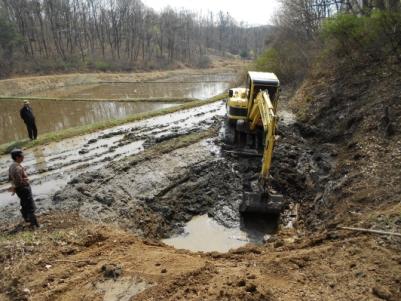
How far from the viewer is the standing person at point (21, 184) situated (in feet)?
24.6

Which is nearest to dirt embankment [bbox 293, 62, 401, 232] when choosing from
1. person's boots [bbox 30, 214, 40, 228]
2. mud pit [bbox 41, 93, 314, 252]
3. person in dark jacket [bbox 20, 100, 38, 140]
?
mud pit [bbox 41, 93, 314, 252]

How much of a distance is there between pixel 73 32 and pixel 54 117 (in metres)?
45.4

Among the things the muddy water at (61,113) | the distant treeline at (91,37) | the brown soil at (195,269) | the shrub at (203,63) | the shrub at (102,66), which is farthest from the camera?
the shrub at (203,63)

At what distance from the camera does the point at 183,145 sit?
1386 cm

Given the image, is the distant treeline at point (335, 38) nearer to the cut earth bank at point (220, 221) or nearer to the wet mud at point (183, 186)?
the cut earth bank at point (220, 221)

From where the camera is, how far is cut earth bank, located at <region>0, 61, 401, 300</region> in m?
5.68

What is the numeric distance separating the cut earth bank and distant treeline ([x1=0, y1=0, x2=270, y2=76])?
135 ft

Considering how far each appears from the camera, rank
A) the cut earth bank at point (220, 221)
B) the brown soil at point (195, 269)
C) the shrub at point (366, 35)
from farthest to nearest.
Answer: the shrub at point (366, 35)
the cut earth bank at point (220, 221)
the brown soil at point (195, 269)

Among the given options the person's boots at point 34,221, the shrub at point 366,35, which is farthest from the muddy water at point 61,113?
the shrub at point 366,35

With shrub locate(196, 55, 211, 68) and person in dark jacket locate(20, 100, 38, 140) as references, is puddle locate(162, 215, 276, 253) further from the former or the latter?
shrub locate(196, 55, 211, 68)

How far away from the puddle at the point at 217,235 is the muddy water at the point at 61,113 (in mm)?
11549

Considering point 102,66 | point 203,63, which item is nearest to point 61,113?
point 102,66

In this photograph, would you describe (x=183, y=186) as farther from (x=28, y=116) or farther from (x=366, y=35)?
(x=366, y=35)

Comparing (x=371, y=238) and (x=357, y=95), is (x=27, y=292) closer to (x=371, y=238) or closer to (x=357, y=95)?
(x=371, y=238)
